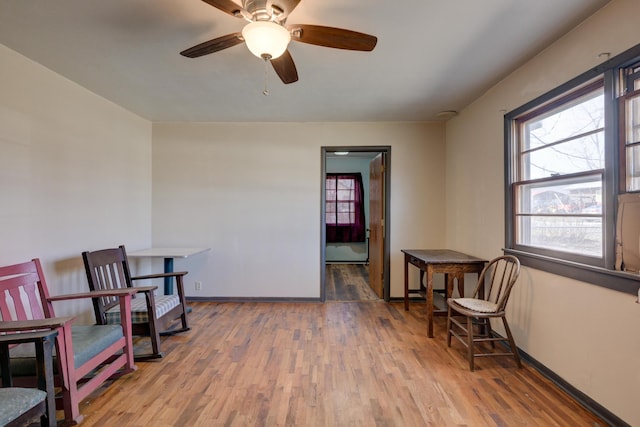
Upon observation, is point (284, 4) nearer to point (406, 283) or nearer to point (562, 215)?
point (562, 215)

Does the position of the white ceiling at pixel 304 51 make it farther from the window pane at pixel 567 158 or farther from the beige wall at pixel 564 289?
the window pane at pixel 567 158

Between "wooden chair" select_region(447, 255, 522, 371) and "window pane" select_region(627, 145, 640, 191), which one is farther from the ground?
"window pane" select_region(627, 145, 640, 191)

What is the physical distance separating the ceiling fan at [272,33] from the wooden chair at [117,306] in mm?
1940

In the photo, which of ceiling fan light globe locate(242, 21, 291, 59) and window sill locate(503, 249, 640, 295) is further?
window sill locate(503, 249, 640, 295)

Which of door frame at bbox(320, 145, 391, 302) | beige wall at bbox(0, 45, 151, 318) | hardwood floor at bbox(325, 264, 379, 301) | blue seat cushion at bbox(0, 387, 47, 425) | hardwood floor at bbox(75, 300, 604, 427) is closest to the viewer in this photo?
blue seat cushion at bbox(0, 387, 47, 425)

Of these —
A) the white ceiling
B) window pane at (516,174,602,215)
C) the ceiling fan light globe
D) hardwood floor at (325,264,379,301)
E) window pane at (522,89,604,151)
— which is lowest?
hardwood floor at (325,264,379,301)

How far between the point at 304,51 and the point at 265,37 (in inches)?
32.7

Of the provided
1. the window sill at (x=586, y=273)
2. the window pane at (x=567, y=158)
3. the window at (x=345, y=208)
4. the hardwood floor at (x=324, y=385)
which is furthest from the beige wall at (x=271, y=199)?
the window at (x=345, y=208)

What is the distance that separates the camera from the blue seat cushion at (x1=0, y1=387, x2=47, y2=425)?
129 centimetres

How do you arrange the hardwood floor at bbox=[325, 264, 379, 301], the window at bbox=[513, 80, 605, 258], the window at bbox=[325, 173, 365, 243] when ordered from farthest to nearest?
the window at bbox=[325, 173, 365, 243] → the hardwood floor at bbox=[325, 264, 379, 301] → the window at bbox=[513, 80, 605, 258]

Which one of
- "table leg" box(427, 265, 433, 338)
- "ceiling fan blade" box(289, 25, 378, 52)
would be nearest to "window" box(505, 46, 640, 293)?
"table leg" box(427, 265, 433, 338)

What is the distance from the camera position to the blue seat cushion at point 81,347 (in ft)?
5.70

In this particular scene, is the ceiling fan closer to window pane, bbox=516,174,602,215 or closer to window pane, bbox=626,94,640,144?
window pane, bbox=626,94,640,144

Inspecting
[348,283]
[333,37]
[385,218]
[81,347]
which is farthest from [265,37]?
[348,283]
